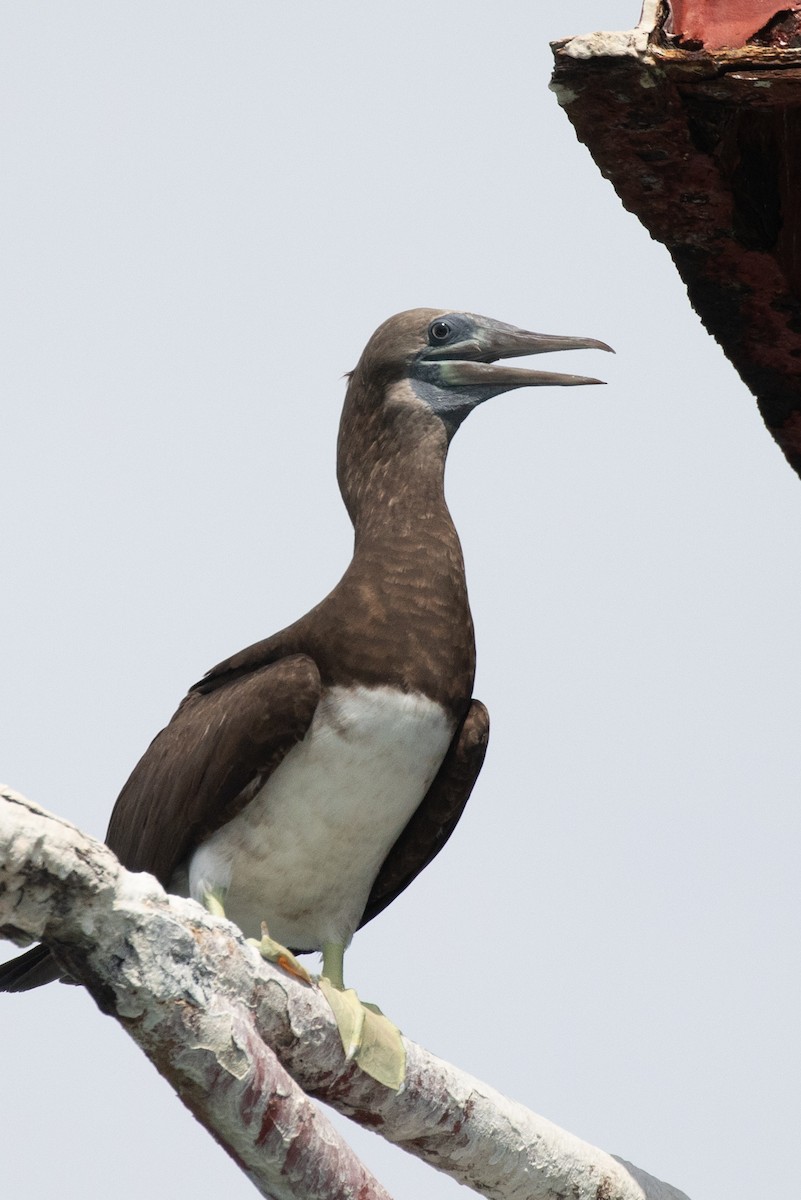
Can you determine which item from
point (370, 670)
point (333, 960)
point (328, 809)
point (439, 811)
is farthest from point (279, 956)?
point (439, 811)

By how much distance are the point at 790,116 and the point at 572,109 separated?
0.58 metres

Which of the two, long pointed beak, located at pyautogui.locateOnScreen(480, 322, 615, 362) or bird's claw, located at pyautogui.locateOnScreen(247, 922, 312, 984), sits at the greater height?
long pointed beak, located at pyautogui.locateOnScreen(480, 322, 615, 362)

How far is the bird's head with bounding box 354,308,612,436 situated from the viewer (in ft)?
21.1

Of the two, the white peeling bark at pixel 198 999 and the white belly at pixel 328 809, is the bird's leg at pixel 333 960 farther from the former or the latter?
the white peeling bark at pixel 198 999

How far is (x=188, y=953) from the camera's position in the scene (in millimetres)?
3479

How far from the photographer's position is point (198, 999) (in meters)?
3.45

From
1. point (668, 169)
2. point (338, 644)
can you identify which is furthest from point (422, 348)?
point (668, 169)

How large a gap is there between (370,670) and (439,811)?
27.6 inches

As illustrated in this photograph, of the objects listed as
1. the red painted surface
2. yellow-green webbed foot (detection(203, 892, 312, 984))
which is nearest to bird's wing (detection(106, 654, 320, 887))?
yellow-green webbed foot (detection(203, 892, 312, 984))

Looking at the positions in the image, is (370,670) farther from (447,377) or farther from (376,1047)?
(376,1047)

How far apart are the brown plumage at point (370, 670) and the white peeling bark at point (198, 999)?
1.34 meters

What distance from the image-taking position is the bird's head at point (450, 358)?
6418 millimetres

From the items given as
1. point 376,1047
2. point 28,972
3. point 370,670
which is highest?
point 370,670

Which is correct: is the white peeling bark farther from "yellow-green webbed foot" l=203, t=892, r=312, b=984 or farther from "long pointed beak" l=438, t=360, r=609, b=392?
"long pointed beak" l=438, t=360, r=609, b=392
